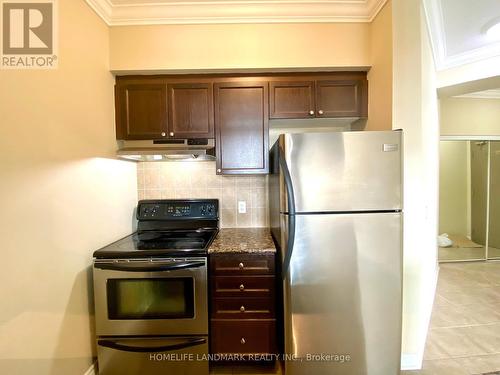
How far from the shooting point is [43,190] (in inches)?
50.4

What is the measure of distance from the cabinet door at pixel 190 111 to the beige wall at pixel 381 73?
1.33m

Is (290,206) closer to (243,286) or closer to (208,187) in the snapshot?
(243,286)

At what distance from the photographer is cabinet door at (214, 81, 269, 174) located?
1983mm

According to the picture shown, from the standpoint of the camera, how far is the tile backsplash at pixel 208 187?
2.33 meters

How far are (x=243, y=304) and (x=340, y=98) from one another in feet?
5.97

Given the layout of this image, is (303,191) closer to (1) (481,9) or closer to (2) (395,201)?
Answer: (2) (395,201)

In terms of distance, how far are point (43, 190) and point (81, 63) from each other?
2.95 feet

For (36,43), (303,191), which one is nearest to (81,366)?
(303,191)

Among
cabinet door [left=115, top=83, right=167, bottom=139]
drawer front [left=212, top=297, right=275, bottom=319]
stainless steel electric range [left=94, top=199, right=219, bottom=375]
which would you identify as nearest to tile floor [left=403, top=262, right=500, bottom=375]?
drawer front [left=212, top=297, right=275, bottom=319]

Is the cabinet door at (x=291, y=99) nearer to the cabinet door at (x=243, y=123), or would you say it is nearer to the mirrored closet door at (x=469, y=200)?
the cabinet door at (x=243, y=123)

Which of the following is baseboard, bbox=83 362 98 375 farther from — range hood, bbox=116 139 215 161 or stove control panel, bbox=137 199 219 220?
range hood, bbox=116 139 215 161

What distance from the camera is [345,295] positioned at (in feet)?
4.86

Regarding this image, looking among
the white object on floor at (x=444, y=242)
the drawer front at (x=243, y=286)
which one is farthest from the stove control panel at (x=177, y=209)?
the white object on floor at (x=444, y=242)

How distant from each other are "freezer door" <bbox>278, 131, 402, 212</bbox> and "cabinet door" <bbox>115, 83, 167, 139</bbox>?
118cm
